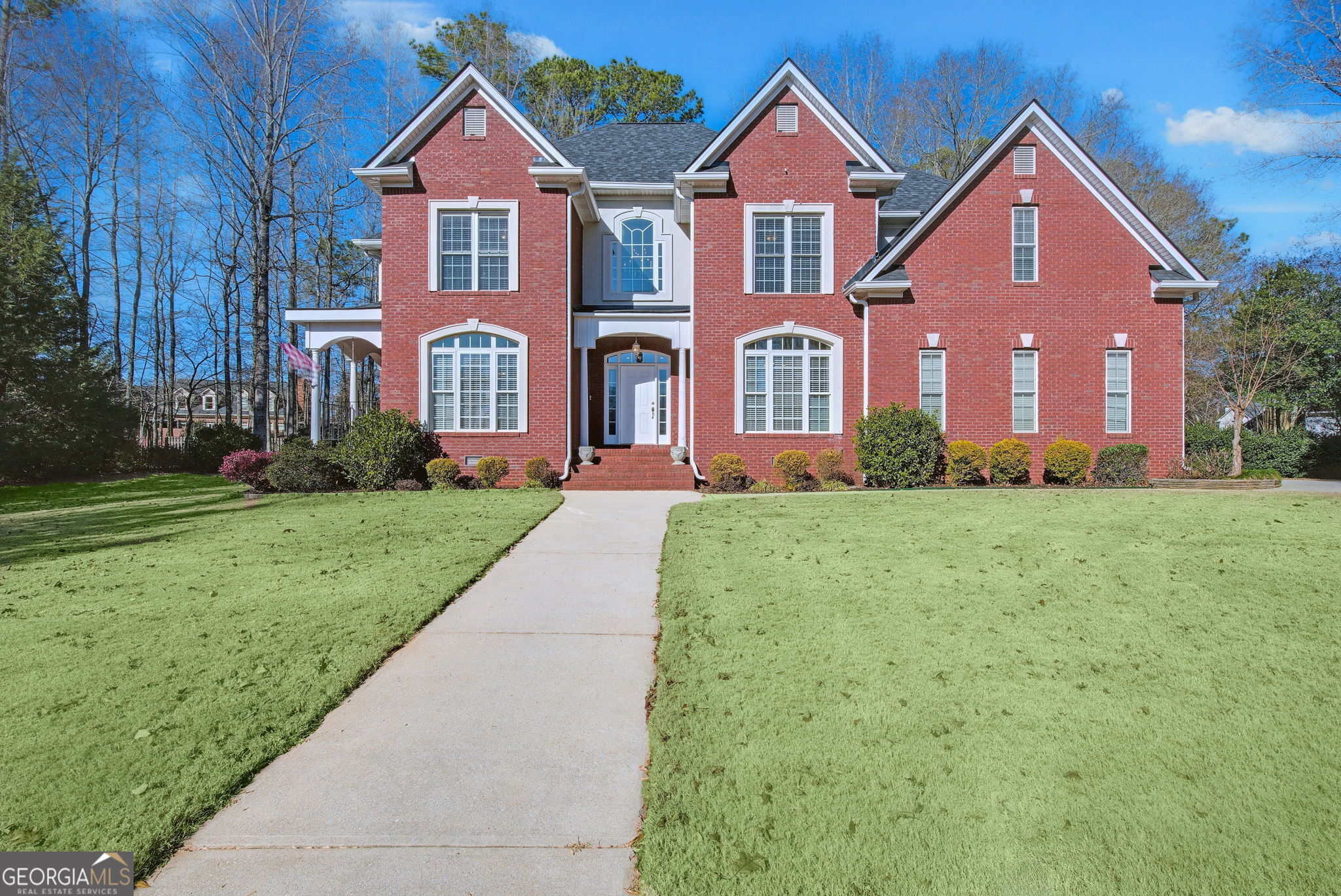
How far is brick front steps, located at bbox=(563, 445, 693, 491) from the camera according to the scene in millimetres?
16172

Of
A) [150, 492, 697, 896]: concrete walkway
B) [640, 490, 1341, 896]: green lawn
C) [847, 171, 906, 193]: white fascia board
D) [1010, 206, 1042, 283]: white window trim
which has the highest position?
[847, 171, 906, 193]: white fascia board

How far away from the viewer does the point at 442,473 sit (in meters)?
15.9

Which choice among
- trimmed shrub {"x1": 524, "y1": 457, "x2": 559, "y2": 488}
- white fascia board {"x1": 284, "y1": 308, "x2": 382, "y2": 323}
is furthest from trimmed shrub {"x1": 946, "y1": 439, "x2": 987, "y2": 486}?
white fascia board {"x1": 284, "y1": 308, "x2": 382, "y2": 323}

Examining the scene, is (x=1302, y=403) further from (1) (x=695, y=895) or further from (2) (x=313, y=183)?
(2) (x=313, y=183)

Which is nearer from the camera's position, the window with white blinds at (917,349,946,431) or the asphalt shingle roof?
the window with white blinds at (917,349,946,431)

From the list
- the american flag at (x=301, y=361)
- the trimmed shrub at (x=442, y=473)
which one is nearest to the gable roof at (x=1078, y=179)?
the trimmed shrub at (x=442, y=473)

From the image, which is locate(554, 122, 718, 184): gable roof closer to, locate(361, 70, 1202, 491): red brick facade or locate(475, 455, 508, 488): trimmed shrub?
locate(361, 70, 1202, 491): red brick facade

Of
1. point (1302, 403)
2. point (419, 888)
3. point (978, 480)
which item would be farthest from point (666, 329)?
point (1302, 403)

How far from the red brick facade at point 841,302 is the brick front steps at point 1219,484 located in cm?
113

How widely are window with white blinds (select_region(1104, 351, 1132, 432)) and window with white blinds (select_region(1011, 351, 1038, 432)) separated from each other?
162 centimetres

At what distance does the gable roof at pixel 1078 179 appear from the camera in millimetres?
16062

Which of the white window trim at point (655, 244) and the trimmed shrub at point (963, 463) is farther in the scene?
the white window trim at point (655, 244)

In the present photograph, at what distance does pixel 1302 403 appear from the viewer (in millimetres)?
23797

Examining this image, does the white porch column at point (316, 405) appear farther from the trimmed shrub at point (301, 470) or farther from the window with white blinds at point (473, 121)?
the window with white blinds at point (473, 121)
